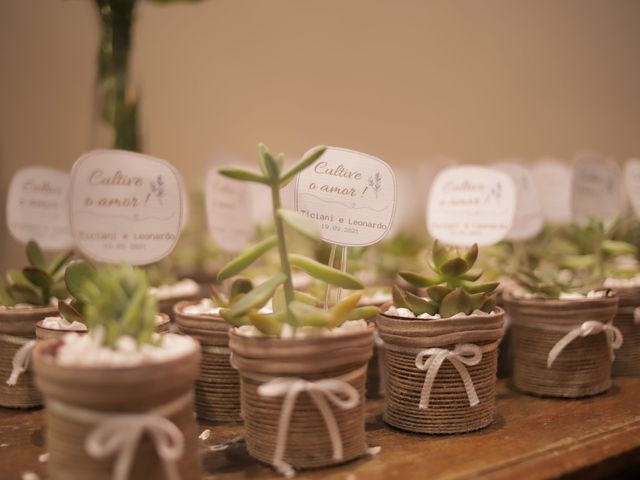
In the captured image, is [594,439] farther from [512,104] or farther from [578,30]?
[578,30]

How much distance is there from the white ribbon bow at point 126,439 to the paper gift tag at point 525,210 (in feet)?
3.64

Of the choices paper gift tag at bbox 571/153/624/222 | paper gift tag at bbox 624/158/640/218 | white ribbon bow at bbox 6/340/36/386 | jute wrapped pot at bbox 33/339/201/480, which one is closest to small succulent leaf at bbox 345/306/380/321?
jute wrapped pot at bbox 33/339/201/480

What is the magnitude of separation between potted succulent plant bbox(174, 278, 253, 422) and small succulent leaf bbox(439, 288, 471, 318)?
382 mm

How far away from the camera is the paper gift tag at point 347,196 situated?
1184 mm

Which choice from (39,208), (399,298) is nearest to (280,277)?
(399,298)

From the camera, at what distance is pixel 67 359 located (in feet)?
2.84

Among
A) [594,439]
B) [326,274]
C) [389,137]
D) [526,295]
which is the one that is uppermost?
[389,137]

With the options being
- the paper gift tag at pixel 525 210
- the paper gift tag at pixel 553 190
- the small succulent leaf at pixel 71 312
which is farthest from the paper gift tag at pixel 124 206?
the paper gift tag at pixel 553 190

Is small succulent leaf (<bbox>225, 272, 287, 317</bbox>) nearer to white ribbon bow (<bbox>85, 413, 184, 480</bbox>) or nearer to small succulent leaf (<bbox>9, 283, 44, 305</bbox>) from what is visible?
white ribbon bow (<bbox>85, 413, 184, 480</bbox>)

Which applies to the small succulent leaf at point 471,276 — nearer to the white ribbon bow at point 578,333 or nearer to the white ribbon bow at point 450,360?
the white ribbon bow at point 450,360

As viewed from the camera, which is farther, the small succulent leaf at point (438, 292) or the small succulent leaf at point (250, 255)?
the small succulent leaf at point (438, 292)

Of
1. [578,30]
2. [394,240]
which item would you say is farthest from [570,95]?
[394,240]

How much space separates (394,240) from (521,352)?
94cm

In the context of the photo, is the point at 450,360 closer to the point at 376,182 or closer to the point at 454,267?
the point at 454,267
